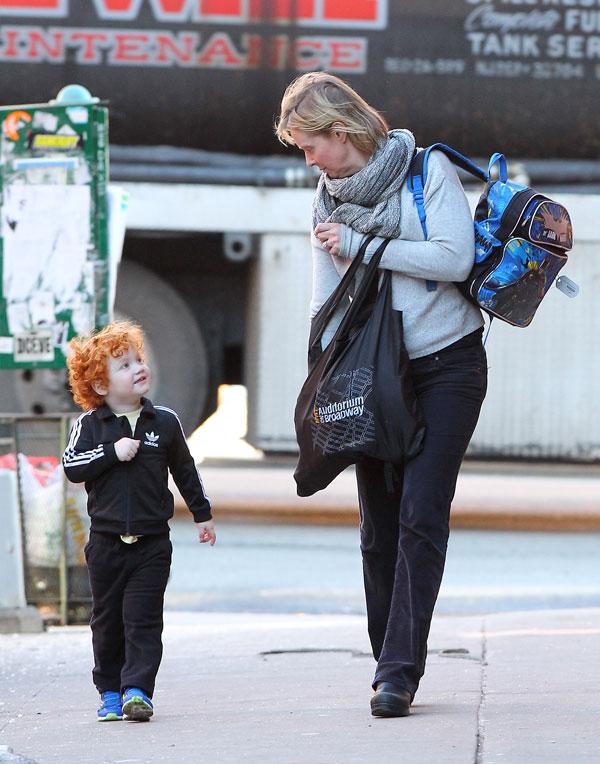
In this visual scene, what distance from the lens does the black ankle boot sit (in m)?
4.04

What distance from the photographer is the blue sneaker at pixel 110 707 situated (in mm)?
4305

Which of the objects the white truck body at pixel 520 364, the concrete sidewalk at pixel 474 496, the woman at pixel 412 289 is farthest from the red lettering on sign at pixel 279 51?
the woman at pixel 412 289

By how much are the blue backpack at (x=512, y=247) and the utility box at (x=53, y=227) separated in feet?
8.09

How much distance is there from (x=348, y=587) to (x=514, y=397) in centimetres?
360

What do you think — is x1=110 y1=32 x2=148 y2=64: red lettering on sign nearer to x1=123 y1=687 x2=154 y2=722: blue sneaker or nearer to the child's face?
the child's face

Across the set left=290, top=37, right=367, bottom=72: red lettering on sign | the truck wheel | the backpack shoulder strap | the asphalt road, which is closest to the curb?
the asphalt road

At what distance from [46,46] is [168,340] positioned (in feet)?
6.93

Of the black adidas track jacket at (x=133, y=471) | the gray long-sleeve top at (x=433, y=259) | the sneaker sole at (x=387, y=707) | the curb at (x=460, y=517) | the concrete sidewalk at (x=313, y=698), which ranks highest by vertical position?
the gray long-sleeve top at (x=433, y=259)

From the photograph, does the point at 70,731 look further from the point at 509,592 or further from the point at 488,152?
the point at 488,152

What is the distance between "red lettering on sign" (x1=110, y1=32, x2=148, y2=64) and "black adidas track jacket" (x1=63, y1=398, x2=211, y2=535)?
671 centimetres

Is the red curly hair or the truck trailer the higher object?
the truck trailer

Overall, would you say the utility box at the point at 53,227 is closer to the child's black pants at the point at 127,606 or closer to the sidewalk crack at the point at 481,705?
the sidewalk crack at the point at 481,705

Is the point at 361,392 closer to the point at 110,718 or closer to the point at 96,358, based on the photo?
the point at 96,358

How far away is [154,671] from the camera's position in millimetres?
4215
